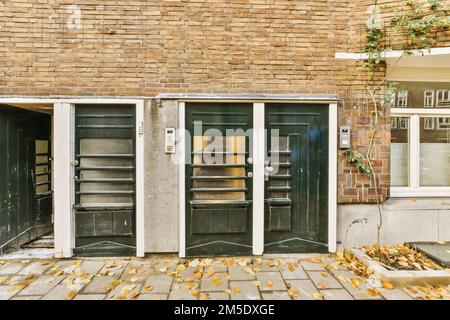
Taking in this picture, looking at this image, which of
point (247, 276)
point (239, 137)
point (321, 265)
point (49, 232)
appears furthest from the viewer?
point (49, 232)

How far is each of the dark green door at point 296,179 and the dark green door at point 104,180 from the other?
93.4 inches

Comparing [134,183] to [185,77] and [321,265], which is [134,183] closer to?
[185,77]

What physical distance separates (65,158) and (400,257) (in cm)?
566

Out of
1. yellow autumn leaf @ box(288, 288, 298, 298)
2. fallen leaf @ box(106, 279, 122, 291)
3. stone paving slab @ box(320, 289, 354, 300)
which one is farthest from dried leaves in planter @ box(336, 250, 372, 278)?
fallen leaf @ box(106, 279, 122, 291)

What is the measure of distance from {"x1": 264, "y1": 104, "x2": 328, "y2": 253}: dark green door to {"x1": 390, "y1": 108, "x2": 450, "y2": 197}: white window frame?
173 cm

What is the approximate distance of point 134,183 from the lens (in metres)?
4.28

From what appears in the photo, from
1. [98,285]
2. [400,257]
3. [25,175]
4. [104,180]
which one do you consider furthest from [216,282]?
[25,175]

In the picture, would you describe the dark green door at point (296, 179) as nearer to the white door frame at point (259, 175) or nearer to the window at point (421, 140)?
the white door frame at point (259, 175)

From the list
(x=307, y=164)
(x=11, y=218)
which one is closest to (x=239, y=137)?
(x=307, y=164)

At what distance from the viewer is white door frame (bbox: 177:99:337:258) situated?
4.27 meters

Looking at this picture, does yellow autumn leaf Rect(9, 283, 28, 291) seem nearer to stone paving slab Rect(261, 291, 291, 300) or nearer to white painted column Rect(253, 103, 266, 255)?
stone paving slab Rect(261, 291, 291, 300)

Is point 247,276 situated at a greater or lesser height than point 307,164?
lesser

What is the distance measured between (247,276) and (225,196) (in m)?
1.32

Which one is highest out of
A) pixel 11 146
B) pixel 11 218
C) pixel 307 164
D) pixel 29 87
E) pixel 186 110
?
pixel 29 87
